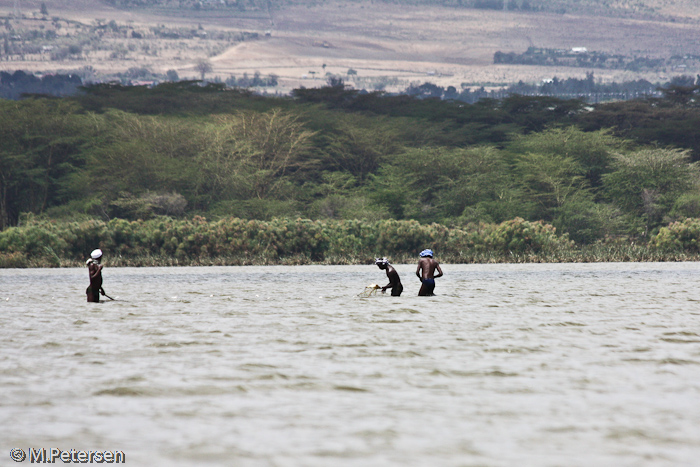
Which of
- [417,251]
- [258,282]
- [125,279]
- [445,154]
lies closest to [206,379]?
[258,282]

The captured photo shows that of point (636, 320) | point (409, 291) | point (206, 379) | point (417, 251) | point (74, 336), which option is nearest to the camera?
point (206, 379)

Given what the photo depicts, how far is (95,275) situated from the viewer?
59.5 ft

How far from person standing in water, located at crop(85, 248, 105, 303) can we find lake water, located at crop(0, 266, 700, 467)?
42 centimetres

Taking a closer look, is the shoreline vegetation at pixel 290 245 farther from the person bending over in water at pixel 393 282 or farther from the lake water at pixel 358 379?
the person bending over in water at pixel 393 282

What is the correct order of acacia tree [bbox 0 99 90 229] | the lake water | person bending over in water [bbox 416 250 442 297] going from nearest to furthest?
1. the lake water
2. person bending over in water [bbox 416 250 442 297]
3. acacia tree [bbox 0 99 90 229]

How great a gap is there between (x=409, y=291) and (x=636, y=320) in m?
7.19

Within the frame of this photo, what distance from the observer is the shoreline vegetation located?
1262 inches

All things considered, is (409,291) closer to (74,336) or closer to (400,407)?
(74,336)

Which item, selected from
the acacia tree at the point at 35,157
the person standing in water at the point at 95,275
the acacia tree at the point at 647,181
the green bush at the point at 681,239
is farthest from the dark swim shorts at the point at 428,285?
the acacia tree at the point at 35,157

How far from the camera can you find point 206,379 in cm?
1069

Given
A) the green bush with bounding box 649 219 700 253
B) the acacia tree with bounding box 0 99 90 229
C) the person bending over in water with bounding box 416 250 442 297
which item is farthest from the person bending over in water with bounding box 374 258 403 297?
the acacia tree with bounding box 0 99 90 229

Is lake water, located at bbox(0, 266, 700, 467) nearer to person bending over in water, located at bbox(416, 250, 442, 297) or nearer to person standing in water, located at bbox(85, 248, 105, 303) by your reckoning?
person standing in water, located at bbox(85, 248, 105, 303)

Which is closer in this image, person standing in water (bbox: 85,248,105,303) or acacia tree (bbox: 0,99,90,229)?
person standing in water (bbox: 85,248,105,303)

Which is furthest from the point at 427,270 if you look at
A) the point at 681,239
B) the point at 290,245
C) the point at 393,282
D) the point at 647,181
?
the point at 647,181
